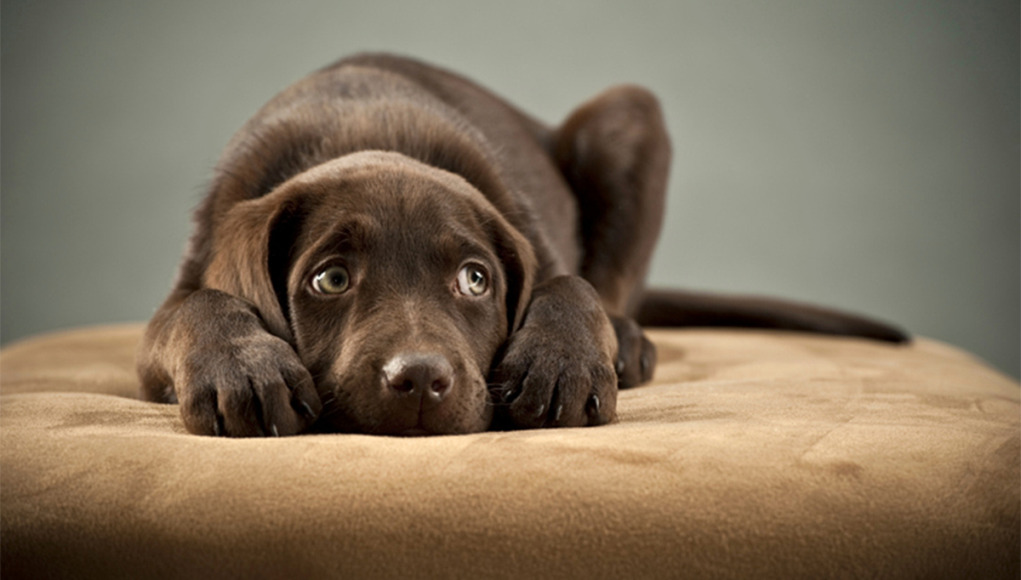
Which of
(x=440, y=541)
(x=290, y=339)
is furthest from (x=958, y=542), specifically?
(x=290, y=339)

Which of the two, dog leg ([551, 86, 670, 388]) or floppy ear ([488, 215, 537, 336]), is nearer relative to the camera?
floppy ear ([488, 215, 537, 336])

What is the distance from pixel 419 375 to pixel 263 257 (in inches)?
23.9

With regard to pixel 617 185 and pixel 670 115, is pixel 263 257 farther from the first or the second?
pixel 670 115

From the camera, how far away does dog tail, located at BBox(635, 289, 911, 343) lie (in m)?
4.15

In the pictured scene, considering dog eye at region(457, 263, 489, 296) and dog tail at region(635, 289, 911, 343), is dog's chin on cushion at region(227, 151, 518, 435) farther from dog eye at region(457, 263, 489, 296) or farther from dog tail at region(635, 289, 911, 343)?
dog tail at region(635, 289, 911, 343)

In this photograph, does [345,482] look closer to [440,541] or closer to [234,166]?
[440,541]

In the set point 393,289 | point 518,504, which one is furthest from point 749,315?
point 518,504

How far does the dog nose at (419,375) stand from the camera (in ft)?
5.90

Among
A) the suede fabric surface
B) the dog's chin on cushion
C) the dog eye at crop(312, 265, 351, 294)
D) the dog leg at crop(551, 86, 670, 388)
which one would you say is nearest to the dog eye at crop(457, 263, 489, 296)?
the dog's chin on cushion

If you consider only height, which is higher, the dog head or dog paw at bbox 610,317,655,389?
the dog head

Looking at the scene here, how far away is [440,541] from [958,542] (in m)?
0.79

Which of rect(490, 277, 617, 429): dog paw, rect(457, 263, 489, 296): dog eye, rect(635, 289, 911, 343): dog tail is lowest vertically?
rect(635, 289, 911, 343): dog tail

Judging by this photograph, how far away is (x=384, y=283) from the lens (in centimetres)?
206

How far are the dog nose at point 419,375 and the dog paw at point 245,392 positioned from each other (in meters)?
0.20
